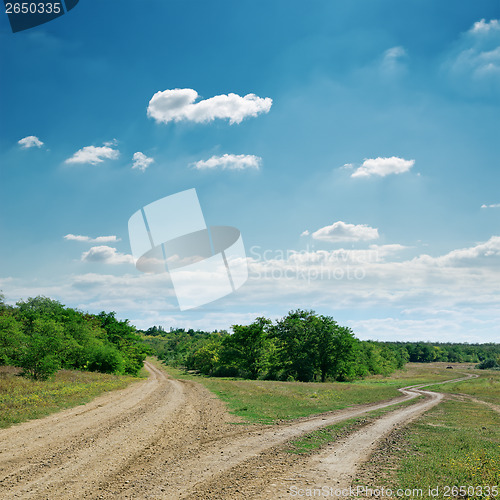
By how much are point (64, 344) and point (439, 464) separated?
41.0m

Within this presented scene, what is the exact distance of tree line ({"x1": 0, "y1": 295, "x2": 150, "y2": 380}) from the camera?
34438 mm

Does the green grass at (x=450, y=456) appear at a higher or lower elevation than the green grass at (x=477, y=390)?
higher

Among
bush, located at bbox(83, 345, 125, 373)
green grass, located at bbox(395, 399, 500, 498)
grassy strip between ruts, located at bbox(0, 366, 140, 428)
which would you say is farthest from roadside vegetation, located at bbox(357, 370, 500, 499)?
bush, located at bbox(83, 345, 125, 373)

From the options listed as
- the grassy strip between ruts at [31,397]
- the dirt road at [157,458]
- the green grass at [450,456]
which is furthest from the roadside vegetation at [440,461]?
the grassy strip between ruts at [31,397]

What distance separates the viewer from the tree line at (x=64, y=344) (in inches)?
1356

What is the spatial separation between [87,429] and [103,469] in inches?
255

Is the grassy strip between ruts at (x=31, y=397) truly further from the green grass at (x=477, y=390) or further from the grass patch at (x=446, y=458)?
the green grass at (x=477, y=390)

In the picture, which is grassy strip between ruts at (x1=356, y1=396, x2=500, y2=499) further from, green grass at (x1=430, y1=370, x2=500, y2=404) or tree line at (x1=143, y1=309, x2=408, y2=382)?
tree line at (x1=143, y1=309, x2=408, y2=382)

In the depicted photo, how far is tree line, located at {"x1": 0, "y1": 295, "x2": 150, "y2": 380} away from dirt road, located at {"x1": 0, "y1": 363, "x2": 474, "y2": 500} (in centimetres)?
1912

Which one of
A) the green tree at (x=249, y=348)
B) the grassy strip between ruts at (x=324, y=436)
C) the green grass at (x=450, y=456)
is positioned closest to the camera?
the green grass at (x=450, y=456)

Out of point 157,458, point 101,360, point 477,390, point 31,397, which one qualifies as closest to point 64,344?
point 101,360

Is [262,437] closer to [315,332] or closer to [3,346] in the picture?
[3,346]

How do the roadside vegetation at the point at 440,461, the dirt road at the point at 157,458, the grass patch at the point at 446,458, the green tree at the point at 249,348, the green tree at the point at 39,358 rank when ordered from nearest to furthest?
the dirt road at the point at 157,458, the roadside vegetation at the point at 440,461, the grass patch at the point at 446,458, the green tree at the point at 39,358, the green tree at the point at 249,348

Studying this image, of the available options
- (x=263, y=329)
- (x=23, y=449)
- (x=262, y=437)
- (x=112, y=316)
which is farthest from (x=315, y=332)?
(x=23, y=449)
